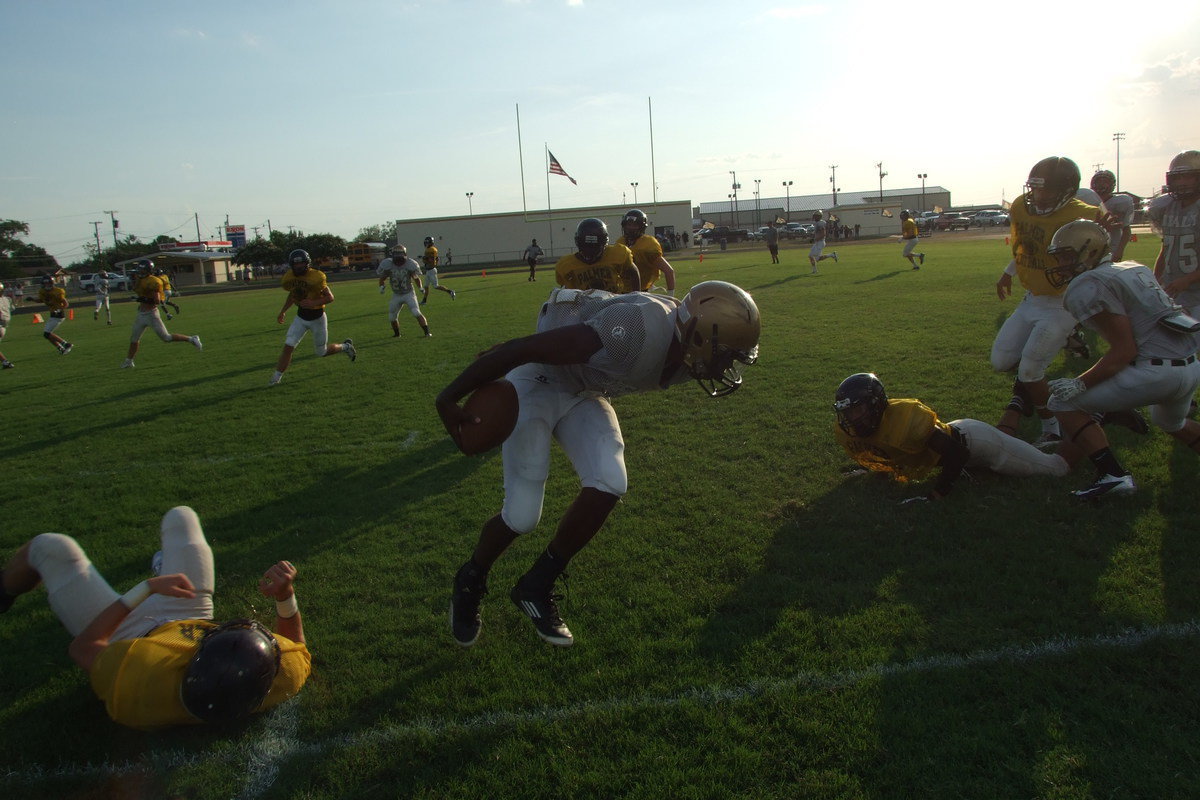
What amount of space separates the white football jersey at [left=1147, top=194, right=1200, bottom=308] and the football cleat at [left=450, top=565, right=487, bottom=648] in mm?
6170

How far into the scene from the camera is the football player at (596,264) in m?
7.08

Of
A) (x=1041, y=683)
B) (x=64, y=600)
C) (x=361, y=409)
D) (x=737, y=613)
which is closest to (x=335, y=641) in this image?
(x=64, y=600)

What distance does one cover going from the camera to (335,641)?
3.85m

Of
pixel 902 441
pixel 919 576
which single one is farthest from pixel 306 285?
pixel 919 576

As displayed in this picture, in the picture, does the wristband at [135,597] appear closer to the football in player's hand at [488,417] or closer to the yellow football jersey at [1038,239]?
the football in player's hand at [488,417]

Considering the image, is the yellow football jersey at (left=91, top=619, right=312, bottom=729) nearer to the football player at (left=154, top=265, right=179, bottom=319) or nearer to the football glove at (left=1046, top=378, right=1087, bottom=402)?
the football glove at (left=1046, top=378, right=1087, bottom=402)

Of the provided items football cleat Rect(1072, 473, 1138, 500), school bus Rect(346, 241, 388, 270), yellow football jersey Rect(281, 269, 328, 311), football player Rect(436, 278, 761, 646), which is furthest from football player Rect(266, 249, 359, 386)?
school bus Rect(346, 241, 388, 270)

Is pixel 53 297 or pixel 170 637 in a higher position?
pixel 53 297

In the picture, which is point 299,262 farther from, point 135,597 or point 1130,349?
point 1130,349

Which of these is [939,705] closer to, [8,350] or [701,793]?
[701,793]

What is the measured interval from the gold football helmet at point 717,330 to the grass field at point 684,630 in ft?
4.08

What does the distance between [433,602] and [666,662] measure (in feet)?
4.57

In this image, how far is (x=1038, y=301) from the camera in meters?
5.99

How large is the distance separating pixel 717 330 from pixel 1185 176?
5251 mm
